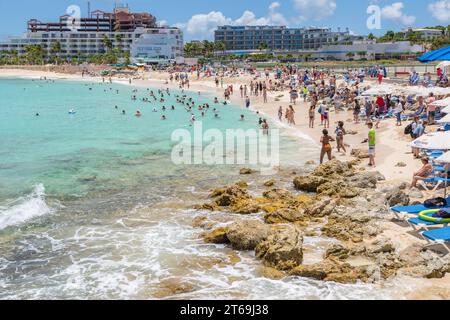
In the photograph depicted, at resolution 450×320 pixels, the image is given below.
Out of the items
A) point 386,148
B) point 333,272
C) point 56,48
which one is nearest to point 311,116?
point 386,148

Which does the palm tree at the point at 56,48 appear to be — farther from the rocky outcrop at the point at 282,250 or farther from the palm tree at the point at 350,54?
the rocky outcrop at the point at 282,250

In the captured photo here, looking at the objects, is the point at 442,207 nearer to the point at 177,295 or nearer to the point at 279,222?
the point at 279,222

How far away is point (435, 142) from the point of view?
1209 centimetres

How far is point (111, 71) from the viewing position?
113 metres

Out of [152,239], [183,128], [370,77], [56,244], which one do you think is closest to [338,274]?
[152,239]

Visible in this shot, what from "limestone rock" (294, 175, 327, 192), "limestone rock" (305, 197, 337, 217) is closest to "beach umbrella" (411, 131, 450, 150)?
"limestone rock" (305, 197, 337, 217)

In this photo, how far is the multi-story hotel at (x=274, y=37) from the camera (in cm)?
18050

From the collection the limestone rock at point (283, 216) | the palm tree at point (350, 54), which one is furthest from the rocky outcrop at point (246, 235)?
the palm tree at point (350, 54)

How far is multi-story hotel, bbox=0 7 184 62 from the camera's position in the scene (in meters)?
151

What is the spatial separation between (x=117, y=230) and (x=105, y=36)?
517 feet

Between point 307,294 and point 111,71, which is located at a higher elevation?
point 111,71

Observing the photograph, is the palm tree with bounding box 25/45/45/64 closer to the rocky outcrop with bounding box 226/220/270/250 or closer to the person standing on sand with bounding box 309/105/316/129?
the person standing on sand with bounding box 309/105/316/129

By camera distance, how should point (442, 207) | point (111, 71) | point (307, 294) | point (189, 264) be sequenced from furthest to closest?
point (111, 71) < point (442, 207) < point (189, 264) < point (307, 294)

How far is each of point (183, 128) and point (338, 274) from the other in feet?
80.3
